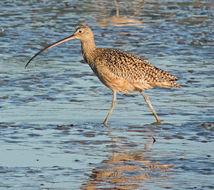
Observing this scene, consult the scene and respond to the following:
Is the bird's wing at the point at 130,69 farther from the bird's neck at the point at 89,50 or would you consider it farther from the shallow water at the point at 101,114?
the shallow water at the point at 101,114

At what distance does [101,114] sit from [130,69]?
2.42 ft

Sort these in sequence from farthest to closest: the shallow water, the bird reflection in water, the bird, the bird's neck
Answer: the bird's neck < the bird < the shallow water < the bird reflection in water

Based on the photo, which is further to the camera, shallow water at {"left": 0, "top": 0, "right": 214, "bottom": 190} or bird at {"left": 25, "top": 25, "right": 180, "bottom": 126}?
bird at {"left": 25, "top": 25, "right": 180, "bottom": 126}

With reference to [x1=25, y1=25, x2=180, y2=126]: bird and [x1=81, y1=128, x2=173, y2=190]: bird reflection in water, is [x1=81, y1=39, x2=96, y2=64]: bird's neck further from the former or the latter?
[x1=81, y1=128, x2=173, y2=190]: bird reflection in water

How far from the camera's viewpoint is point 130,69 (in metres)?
9.69

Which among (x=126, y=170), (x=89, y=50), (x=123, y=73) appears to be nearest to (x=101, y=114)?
(x=123, y=73)

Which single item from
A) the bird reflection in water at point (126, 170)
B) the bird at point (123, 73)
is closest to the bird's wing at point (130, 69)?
the bird at point (123, 73)

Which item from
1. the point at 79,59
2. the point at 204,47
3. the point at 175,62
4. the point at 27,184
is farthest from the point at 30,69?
the point at 27,184

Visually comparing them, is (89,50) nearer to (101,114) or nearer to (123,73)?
(123,73)

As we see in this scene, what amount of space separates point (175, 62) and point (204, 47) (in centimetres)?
154

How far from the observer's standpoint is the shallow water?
6883 mm

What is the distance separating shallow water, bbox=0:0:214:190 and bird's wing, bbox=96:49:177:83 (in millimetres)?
464

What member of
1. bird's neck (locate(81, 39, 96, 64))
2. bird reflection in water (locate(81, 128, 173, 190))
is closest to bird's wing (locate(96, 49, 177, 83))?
bird's neck (locate(81, 39, 96, 64))

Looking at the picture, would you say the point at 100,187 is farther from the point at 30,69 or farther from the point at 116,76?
the point at 30,69
